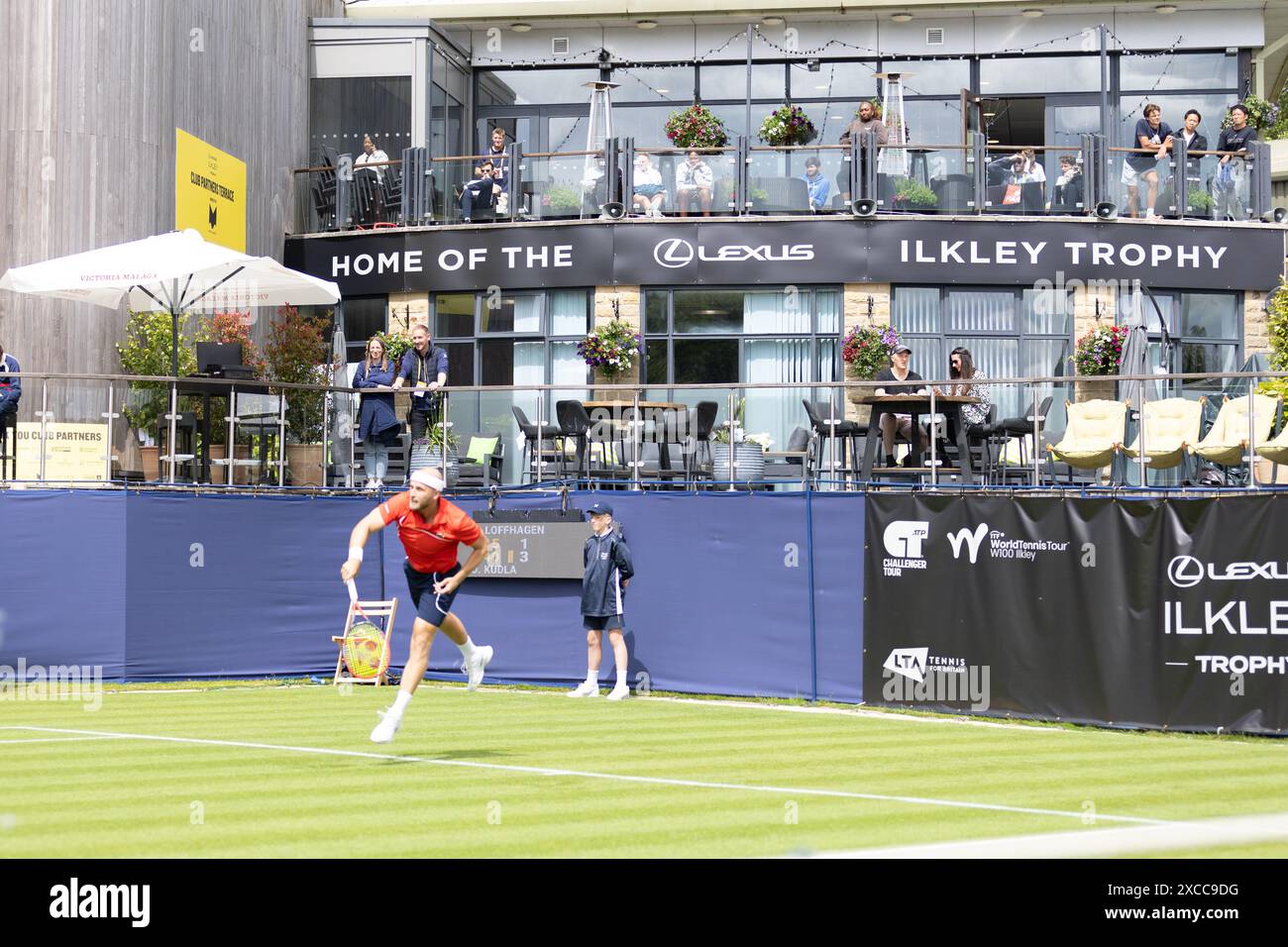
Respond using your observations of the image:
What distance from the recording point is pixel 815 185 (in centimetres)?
2925

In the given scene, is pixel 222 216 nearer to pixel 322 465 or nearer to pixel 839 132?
pixel 322 465

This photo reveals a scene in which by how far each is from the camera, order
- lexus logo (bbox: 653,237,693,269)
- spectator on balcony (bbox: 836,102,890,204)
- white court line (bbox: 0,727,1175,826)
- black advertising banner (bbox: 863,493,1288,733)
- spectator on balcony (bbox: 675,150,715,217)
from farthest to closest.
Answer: lexus logo (bbox: 653,237,693,269) → spectator on balcony (bbox: 675,150,715,217) → spectator on balcony (bbox: 836,102,890,204) → black advertising banner (bbox: 863,493,1288,733) → white court line (bbox: 0,727,1175,826)

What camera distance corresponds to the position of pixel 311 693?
2095cm

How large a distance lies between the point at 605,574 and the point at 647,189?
10777mm

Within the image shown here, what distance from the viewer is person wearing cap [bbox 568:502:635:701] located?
20.6m

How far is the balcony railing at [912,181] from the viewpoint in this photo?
29.2 m

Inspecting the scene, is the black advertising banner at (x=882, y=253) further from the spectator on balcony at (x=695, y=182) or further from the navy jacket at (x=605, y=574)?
the navy jacket at (x=605, y=574)

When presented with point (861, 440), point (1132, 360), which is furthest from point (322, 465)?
point (1132, 360)

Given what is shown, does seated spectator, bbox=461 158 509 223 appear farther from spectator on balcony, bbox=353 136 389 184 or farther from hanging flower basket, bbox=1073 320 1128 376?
hanging flower basket, bbox=1073 320 1128 376

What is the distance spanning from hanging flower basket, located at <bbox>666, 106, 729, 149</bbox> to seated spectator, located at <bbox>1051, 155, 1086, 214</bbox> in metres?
5.91

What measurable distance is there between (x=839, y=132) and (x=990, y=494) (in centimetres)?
1686

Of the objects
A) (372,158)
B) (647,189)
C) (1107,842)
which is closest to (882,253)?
(647,189)

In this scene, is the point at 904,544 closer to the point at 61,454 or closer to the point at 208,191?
the point at 61,454
